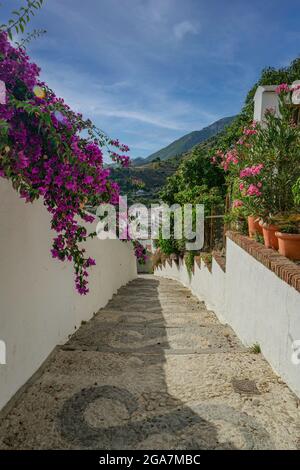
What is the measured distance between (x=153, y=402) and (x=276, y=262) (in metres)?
1.63

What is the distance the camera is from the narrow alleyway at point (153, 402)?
215 centimetres

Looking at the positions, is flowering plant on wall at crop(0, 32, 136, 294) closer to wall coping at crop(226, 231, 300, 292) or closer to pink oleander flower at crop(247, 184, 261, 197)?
wall coping at crop(226, 231, 300, 292)

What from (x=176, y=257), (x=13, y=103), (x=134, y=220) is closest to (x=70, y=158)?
(x=13, y=103)

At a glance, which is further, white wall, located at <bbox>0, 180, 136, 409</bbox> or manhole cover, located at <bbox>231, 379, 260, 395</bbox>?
manhole cover, located at <bbox>231, 379, 260, 395</bbox>

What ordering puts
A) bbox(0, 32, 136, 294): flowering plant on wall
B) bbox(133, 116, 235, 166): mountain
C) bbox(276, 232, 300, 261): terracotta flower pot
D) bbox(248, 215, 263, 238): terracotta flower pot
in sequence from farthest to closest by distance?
bbox(133, 116, 235, 166): mountain
bbox(248, 215, 263, 238): terracotta flower pot
bbox(276, 232, 300, 261): terracotta flower pot
bbox(0, 32, 136, 294): flowering plant on wall

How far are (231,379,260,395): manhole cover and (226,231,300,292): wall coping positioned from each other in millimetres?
859

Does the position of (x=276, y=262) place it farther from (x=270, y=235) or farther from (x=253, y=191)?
(x=253, y=191)

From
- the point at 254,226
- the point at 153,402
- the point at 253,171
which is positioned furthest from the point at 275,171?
the point at 153,402

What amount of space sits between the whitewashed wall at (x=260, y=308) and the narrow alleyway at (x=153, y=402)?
0.17m

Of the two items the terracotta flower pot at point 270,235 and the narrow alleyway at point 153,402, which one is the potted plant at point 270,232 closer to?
the terracotta flower pot at point 270,235

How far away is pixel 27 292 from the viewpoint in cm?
295

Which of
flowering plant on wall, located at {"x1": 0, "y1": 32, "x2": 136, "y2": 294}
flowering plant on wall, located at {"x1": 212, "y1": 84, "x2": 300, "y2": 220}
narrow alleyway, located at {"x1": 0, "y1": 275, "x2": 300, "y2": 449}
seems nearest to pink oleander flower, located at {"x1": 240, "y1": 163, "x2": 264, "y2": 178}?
flowering plant on wall, located at {"x1": 212, "y1": 84, "x2": 300, "y2": 220}

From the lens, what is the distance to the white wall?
2527 mm
